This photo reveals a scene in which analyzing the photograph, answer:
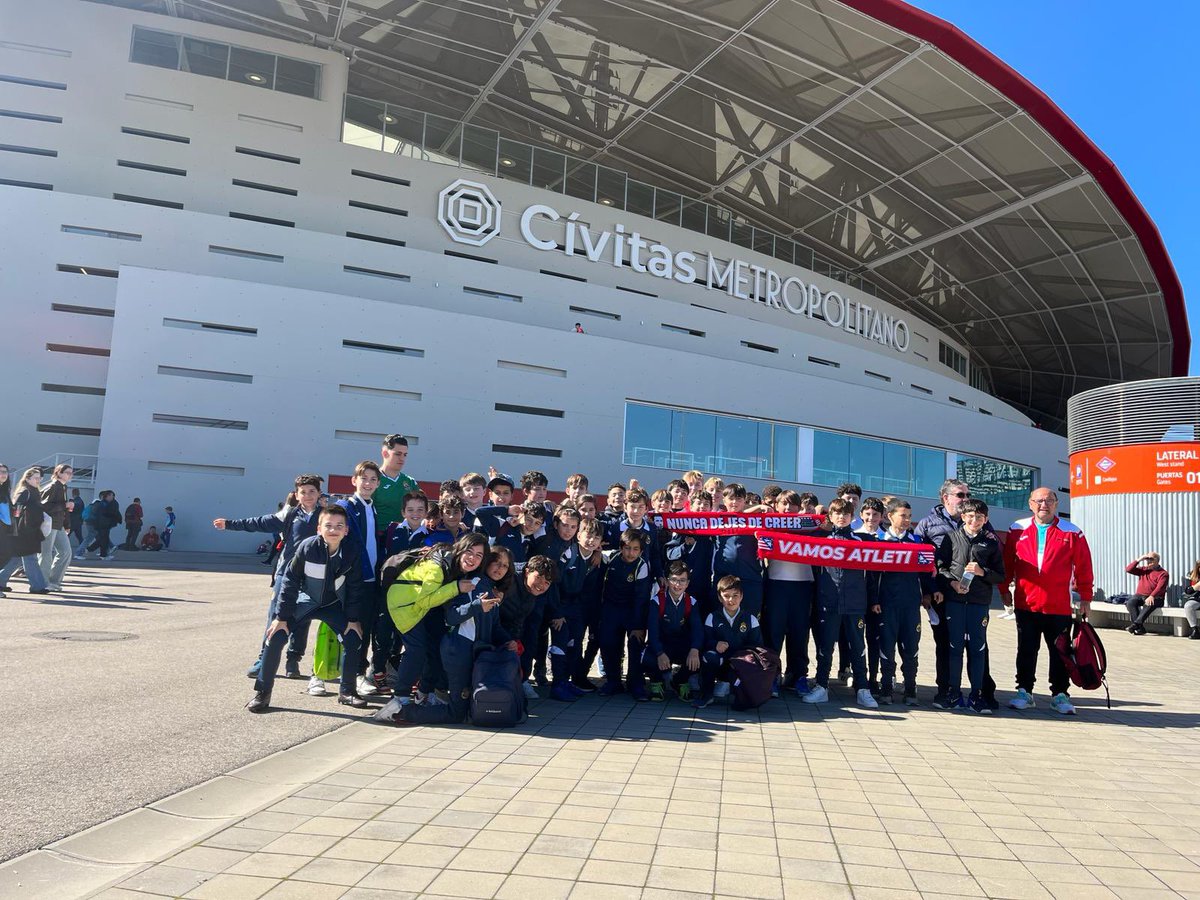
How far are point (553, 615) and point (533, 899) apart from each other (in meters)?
4.24

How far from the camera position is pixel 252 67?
29.4 m

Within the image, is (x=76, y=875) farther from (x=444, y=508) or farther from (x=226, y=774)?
(x=444, y=508)

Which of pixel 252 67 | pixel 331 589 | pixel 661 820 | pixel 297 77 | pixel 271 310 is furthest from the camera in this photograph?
pixel 297 77

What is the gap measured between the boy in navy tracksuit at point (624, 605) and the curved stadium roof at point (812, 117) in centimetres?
2182

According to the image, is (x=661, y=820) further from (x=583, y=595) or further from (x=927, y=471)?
(x=927, y=471)

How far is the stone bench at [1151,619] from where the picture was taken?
599 inches

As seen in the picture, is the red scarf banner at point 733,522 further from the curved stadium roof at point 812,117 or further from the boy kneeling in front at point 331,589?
the curved stadium roof at point 812,117

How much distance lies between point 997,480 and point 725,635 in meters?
35.1

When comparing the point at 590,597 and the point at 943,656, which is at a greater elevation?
the point at 590,597

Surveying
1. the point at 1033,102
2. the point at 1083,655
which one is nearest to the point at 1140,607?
the point at 1083,655

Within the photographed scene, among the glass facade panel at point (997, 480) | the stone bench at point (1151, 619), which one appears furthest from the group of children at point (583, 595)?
the glass facade panel at point (997, 480)

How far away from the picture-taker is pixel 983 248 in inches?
1474

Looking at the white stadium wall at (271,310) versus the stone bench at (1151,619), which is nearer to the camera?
the stone bench at (1151,619)

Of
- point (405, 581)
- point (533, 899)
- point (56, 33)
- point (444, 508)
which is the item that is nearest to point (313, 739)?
point (405, 581)
